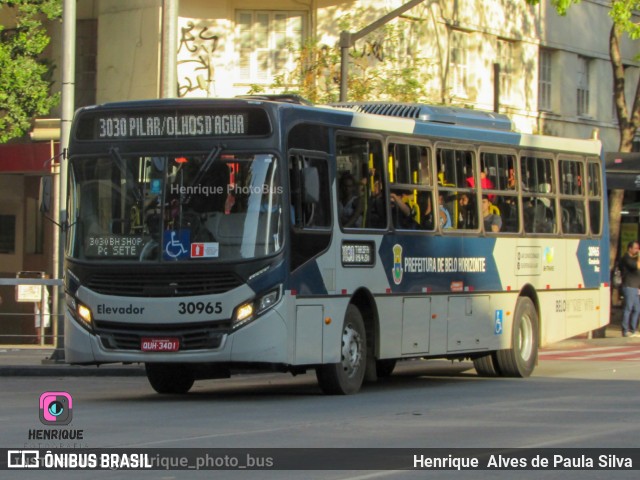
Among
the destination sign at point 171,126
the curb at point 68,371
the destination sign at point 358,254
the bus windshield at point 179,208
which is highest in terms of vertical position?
the destination sign at point 171,126

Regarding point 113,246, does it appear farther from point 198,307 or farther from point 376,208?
point 376,208

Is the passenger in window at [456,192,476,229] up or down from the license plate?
up

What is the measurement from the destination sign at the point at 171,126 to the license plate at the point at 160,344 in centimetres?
210

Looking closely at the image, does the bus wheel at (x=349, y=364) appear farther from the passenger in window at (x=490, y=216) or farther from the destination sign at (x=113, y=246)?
the passenger in window at (x=490, y=216)

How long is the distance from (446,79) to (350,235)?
57.1 ft

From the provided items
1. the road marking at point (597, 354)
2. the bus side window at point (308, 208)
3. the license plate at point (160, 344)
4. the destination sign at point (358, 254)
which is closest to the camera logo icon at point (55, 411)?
the license plate at point (160, 344)

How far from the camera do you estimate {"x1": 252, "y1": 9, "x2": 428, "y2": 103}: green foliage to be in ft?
94.0

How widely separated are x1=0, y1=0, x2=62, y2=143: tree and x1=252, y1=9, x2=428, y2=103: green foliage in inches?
161

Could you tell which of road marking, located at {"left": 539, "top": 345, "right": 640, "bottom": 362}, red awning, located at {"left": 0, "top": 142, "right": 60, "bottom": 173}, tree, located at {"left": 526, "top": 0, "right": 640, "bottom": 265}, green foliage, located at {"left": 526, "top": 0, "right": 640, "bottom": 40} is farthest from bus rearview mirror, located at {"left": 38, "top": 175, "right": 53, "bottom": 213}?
tree, located at {"left": 526, "top": 0, "right": 640, "bottom": 265}

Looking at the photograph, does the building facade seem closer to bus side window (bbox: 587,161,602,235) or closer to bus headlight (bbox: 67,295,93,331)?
bus side window (bbox: 587,161,602,235)

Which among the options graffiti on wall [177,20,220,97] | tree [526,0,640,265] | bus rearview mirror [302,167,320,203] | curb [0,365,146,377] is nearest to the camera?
bus rearview mirror [302,167,320,203]

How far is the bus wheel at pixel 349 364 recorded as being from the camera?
16.2 meters

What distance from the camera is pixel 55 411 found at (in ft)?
44.2

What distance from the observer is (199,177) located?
1534 centimetres
